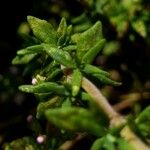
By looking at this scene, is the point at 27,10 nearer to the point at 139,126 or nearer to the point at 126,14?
the point at 126,14

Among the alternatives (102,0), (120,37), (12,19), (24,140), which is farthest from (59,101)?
(12,19)

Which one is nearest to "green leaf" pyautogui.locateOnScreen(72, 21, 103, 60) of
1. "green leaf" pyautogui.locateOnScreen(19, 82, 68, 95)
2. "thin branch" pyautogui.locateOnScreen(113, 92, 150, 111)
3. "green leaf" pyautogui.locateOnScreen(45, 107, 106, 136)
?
"green leaf" pyautogui.locateOnScreen(19, 82, 68, 95)

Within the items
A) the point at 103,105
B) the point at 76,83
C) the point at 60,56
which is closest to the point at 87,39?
the point at 60,56

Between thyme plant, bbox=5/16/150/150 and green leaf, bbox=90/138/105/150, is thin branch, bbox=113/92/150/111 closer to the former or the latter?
thyme plant, bbox=5/16/150/150

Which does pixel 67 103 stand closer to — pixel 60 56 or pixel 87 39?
pixel 60 56

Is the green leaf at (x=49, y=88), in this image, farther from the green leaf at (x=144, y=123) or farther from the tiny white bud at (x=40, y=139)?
the tiny white bud at (x=40, y=139)

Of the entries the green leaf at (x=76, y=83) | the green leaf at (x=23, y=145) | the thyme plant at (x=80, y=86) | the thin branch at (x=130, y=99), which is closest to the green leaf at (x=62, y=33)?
the thyme plant at (x=80, y=86)
